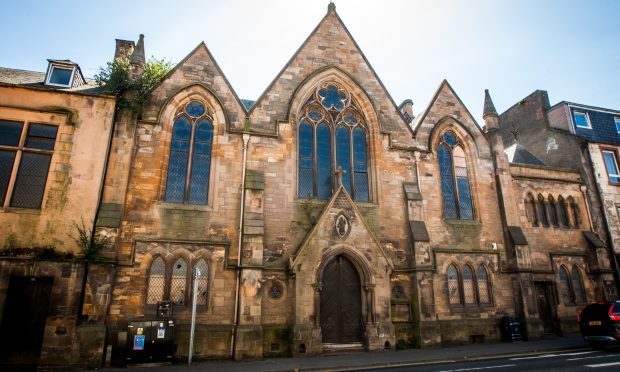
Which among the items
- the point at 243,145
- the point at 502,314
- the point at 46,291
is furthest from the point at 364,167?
the point at 46,291

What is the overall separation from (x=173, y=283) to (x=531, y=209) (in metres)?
17.4

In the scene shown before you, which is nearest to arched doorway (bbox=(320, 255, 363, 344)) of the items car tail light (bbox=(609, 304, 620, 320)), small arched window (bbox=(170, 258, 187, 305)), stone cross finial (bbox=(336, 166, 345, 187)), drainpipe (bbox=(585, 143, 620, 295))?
stone cross finial (bbox=(336, 166, 345, 187))

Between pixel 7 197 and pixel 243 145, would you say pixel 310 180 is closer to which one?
pixel 243 145

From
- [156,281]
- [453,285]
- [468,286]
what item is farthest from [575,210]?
[156,281]

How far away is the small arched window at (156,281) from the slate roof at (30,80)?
7383mm

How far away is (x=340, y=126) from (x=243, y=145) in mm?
4720

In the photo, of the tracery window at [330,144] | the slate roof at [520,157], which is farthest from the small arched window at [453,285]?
→ the slate roof at [520,157]

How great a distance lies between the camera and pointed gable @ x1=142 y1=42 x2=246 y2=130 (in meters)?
15.6

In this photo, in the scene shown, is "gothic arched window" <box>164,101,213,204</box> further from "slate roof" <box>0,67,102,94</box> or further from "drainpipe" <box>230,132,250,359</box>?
"slate roof" <box>0,67,102,94</box>

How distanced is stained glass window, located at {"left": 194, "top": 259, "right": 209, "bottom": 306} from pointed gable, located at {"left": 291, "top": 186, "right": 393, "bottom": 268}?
3.46 meters

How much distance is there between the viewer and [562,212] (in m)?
20.0

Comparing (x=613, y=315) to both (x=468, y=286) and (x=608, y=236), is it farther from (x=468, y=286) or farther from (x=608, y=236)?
(x=608, y=236)

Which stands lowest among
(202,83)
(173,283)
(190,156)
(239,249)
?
(173,283)

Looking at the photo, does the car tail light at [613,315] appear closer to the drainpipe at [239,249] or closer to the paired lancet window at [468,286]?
the paired lancet window at [468,286]
